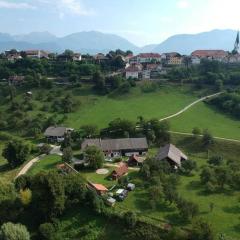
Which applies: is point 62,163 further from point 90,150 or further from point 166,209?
point 166,209

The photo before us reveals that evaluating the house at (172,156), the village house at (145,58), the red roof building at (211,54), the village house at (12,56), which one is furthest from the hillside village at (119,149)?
the village house at (145,58)

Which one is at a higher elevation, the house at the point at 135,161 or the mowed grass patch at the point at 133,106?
the mowed grass patch at the point at 133,106

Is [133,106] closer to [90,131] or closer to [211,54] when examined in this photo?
[90,131]

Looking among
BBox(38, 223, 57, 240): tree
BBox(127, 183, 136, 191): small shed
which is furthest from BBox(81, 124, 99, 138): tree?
BBox(38, 223, 57, 240): tree

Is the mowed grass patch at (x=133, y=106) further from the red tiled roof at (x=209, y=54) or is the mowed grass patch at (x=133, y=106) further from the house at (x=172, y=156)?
the red tiled roof at (x=209, y=54)

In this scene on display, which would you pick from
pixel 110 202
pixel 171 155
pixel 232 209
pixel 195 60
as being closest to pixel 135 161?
pixel 171 155

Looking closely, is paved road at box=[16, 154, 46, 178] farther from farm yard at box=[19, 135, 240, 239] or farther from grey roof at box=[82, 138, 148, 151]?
grey roof at box=[82, 138, 148, 151]
